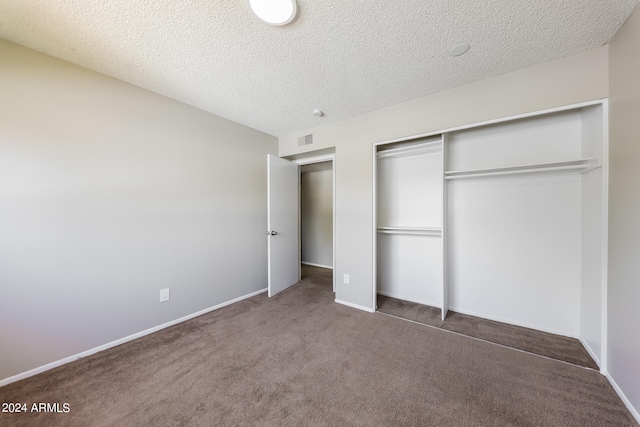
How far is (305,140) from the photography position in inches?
129

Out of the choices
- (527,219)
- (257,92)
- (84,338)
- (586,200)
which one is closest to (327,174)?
(257,92)

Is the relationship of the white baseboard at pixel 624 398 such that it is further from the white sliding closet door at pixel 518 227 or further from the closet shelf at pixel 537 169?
the closet shelf at pixel 537 169

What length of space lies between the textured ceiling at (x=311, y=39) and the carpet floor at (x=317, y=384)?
2.47 m

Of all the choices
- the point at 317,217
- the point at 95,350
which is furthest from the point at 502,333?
the point at 95,350

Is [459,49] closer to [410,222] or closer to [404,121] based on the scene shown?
[404,121]

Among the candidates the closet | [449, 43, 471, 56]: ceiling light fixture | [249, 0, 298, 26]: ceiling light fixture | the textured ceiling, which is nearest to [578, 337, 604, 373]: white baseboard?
the closet

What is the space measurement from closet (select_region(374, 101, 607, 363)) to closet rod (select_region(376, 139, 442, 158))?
0.04ft

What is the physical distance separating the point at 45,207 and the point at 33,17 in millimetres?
1278

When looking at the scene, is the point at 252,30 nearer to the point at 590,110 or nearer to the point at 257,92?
the point at 257,92

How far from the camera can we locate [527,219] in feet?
7.35

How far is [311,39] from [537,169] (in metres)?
2.34

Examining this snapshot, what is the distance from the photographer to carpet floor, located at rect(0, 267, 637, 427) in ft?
4.36

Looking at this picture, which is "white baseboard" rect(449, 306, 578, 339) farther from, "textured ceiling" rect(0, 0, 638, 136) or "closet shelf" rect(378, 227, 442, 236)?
"textured ceiling" rect(0, 0, 638, 136)

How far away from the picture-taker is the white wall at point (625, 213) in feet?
4.30
